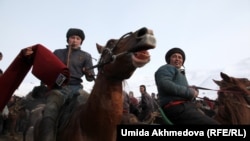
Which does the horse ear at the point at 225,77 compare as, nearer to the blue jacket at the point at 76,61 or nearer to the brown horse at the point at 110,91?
the blue jacket at the point at 76,61

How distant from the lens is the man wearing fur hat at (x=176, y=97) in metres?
5.73

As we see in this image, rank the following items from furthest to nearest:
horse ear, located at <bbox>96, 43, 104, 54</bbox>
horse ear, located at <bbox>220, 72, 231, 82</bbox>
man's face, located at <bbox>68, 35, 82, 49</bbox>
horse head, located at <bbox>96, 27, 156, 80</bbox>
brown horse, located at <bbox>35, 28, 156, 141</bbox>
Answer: horse ear, located at <bbox>220, 72, 231, 82</bbox> → man's face, located at <bbox>68, 35, 82, 49</bbox> → horse ear, located at <bbox>96, 43, 104, 54</bbox> → brown horse, located at <bbox>35, 28, 156, 141</bbox> → horse head, located at <bbox>96, 27, 156, 80</bbox>

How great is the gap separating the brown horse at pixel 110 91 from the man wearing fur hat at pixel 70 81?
0.56 metres

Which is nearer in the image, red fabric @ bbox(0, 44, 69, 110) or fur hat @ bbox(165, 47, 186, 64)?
red fabric @ bbox(0, 44, 69, 110)

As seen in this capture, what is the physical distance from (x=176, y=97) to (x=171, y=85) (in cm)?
31

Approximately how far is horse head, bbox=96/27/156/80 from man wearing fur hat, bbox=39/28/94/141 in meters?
0.77

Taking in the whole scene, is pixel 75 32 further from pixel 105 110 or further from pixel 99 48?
pixel 105 110

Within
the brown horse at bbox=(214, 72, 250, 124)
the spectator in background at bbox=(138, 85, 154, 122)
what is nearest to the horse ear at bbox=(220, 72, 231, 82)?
the brown horse at bbox=(214, 72, 250, 124)

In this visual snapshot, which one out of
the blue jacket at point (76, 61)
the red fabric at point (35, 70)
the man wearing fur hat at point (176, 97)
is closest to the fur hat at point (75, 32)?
the blue jacket at point (76, 61)

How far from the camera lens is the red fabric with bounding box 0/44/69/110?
5.46 meters

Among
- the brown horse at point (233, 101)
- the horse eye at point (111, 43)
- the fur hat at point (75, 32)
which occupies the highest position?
the fur hat at point (75, 32)

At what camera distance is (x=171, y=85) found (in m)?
5.71

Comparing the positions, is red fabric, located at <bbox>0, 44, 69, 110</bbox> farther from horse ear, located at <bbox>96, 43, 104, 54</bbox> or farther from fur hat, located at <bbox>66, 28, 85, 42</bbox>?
fur hat, located at <bbox>66, 28, 85, 42</bbox>

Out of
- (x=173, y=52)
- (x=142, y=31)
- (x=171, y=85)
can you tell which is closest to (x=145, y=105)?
(x=173, y=52)
